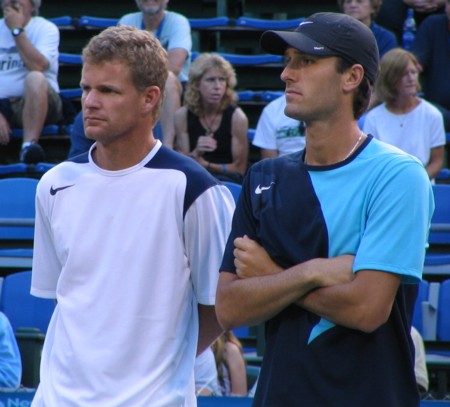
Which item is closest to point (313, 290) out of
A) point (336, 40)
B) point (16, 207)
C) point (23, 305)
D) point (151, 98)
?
point (336, 40)

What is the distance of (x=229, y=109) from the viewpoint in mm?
8117

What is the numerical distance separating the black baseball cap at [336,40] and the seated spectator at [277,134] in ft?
17.6

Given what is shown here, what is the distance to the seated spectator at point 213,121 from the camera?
26.0 feet

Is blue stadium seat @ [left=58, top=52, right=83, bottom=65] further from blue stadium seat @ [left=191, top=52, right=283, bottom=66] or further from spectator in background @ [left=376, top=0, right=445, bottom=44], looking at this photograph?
spectator in background @ [left=376, top=0, right=445, bottom=44]

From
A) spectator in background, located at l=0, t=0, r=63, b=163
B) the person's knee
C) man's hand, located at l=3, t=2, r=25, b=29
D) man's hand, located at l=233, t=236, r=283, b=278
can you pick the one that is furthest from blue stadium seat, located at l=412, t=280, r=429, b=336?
man's hand, located at l=3, t=2, r=25, b=29

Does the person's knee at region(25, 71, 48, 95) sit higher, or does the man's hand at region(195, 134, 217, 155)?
the person's knee at region(25, 71, 48, 95)

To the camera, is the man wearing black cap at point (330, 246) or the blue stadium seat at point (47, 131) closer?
the man wearing black cap at point (330, 246)

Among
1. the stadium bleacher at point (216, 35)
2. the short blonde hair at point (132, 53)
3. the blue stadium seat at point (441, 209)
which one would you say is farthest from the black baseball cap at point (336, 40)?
the stadium bleacher at point (216, 35)

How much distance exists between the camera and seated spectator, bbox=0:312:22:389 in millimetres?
4684

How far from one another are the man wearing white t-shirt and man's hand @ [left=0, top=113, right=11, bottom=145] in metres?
5.80

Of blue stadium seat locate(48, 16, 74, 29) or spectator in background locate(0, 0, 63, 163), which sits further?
blue stadium seat locate(48, 16, 74, 29)

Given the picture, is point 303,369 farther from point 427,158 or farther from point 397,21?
point 397,21

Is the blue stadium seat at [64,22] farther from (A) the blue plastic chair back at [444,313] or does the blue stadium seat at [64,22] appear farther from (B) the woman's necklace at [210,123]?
(A) the blue plastic chair back at [444,313]

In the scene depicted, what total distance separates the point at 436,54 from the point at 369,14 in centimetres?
75
